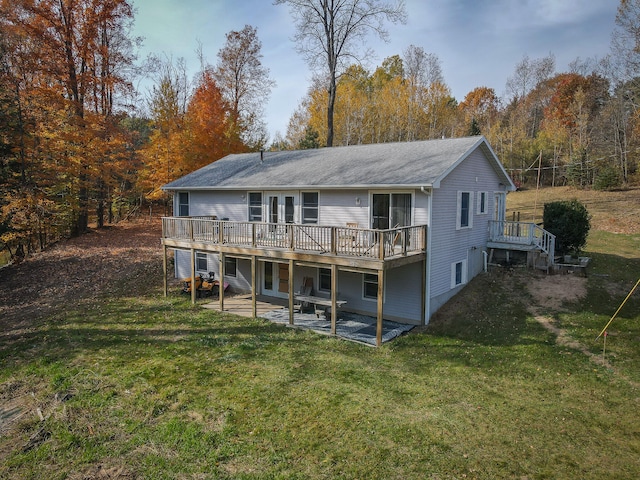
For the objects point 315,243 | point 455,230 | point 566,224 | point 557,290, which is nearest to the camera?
point 315,243

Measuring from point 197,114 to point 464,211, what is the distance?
20.5 meters

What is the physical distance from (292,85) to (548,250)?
27179mm

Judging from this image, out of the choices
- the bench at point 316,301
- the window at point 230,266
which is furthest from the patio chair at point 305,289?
the window at point 230,266

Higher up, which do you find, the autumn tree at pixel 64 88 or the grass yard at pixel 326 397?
the autumn tree at pixel 64 88

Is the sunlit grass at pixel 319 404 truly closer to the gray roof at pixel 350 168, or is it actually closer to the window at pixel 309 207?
the window at pixel 309 207

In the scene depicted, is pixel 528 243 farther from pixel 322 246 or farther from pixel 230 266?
pixel 230 266

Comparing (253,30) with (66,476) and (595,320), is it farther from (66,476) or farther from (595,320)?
(66,476)

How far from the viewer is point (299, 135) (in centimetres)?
4422

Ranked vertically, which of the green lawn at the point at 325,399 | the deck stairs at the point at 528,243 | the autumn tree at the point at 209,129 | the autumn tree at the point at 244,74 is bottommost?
the green lawn at the point at 325,399

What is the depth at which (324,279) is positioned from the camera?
637 inches

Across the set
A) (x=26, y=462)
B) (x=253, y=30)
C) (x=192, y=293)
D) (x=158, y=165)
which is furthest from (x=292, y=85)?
(x=26, y=462)

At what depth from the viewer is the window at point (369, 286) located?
48.8 feet

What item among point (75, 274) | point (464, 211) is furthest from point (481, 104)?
point (75, 274)

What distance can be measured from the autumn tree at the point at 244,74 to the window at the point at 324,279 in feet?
64.0
